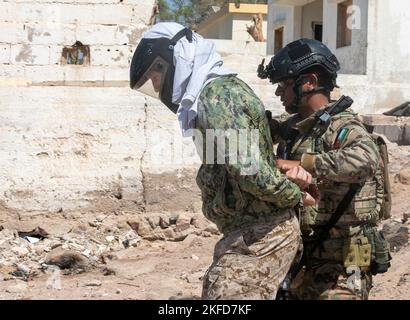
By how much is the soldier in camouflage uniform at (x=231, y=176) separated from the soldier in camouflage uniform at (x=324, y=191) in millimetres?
383

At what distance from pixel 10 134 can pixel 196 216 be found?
1.84m

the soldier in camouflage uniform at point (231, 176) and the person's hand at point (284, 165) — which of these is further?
the person's hand at point (284, 165)

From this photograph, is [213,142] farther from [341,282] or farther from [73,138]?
[73,138]

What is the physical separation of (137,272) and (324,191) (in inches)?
100

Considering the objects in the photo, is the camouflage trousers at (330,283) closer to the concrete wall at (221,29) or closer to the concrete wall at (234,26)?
the concrete wall at (234,26)

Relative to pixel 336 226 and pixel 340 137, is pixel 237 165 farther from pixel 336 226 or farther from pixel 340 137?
pixel 336 226

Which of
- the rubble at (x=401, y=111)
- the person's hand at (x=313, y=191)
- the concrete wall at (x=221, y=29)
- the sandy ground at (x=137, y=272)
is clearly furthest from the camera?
the concrete wall at (x=221, y=29)

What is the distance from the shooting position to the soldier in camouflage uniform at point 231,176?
243cm

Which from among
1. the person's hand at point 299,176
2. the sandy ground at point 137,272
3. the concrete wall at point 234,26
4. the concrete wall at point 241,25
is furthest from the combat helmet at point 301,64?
the concrete wall at point 241,25

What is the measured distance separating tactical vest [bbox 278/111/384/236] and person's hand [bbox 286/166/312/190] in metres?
0.36

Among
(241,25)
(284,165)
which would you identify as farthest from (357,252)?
(241,25)

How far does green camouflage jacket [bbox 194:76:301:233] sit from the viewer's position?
2408 mm

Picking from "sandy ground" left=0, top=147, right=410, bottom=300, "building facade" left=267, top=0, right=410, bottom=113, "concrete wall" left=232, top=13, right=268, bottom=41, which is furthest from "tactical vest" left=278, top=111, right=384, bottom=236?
"concrete wall" left=232, top=13, right=268, bottom=41

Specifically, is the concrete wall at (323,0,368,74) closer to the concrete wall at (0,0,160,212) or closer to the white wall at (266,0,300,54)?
the white wall at (266,0,300,54)
